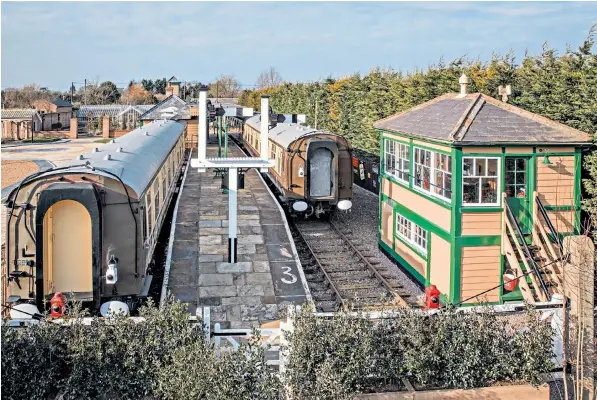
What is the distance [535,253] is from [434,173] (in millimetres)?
2539

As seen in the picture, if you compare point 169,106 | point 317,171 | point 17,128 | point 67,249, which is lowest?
point 67,249

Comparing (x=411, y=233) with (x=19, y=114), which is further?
(x=19, y=114)

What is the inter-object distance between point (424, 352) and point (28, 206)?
251 inches

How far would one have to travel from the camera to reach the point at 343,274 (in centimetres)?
1492

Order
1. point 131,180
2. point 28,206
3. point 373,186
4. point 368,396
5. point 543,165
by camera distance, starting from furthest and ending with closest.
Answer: point 373,186, point 543,165, point 131,180, point 28,206, point 368,396

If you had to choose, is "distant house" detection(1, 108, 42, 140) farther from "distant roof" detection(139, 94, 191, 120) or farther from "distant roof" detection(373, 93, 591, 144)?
"distant roof" detection(373, 93, 591, 144)

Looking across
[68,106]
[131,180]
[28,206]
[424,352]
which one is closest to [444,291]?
[424,352]

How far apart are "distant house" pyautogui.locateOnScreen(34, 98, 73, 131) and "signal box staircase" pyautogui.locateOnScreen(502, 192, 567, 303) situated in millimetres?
61118

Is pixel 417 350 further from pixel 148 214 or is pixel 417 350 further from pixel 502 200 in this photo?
pixel 148 214

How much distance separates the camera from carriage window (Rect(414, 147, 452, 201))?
481 inches

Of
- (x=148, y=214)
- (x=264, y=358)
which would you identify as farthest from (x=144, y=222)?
(x=264, y=358)

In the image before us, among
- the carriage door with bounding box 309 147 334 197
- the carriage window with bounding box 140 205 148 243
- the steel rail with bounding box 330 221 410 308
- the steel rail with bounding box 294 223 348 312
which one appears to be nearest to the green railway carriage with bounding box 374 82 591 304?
the steel rail with bounding box 330 221 410 308

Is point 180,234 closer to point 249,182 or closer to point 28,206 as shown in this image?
point 28,206

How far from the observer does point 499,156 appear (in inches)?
460
